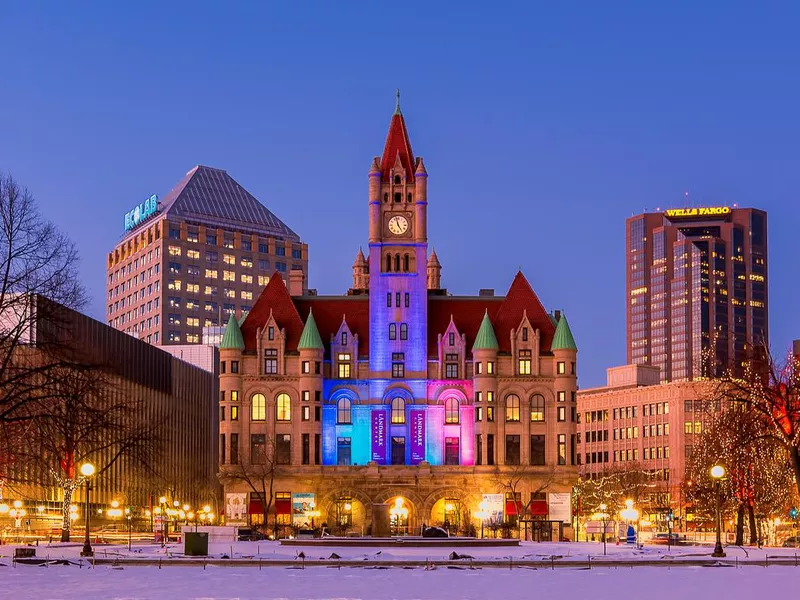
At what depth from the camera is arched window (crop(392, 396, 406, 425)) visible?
164 metres

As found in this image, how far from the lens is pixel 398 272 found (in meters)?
169

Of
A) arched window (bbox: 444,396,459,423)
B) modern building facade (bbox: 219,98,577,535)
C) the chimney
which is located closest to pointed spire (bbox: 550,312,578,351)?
modern building facade (bbox: 219,98,577,535)

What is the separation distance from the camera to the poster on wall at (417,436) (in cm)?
16325

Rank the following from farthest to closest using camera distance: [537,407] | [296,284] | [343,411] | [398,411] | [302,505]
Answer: [296,284] < [343,411] < [398,411] < [537,407] < [302,505]

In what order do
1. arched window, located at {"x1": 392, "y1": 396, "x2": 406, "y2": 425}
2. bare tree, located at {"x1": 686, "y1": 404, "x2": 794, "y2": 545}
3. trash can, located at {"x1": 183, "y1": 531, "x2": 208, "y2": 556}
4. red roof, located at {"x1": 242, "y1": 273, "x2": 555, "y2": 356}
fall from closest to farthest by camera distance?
trash can, located at {"x1": 183, "y1": 531, "x2": 208, "y2": 556} → bare tree, located at {"x1": 686, "y1": 404, "x2": 794, "y2": 545} → arched window, located at {"x1": 392, "y1": 396, "x2": 406, "y2": 425} → red roof, located at {"x1": 242, "y1": 273, "x2": 555, "y2": 356}

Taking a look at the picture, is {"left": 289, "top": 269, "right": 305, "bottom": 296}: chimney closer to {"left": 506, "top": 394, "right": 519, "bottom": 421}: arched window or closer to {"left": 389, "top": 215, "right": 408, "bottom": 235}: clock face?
{"left": 389, "top": 215, "right": 408, "bottom": 235}: clock face

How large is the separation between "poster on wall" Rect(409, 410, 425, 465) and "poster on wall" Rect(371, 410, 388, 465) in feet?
9.93

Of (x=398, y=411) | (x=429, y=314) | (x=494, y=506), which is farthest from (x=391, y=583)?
(x=429, y=314)

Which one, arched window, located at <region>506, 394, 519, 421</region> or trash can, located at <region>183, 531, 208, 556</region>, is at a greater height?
arched window, located at <region>506, 394, 519, 421</region>

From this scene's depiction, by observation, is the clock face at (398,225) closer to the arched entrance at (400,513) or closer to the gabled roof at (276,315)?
the gabled roof at (276,315)

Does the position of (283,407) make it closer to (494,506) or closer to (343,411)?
(343,411)

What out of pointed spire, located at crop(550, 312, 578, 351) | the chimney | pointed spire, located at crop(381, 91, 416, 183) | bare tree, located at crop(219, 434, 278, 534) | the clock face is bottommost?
bare tree, located at crop(219, 434, 278, 534)

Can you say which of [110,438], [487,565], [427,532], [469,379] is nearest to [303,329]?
[469,379]

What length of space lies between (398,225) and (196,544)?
91.2 m
